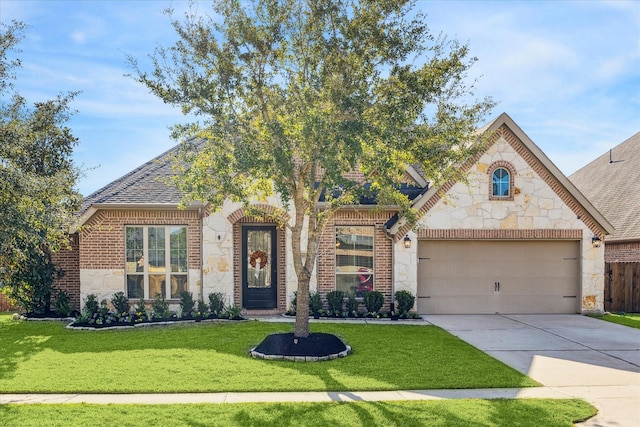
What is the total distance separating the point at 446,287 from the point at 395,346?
498 centimetres

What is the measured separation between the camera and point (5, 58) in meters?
9.37

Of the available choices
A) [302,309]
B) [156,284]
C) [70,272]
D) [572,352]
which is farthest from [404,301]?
[70,272]

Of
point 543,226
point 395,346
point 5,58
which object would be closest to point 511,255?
point 543,226

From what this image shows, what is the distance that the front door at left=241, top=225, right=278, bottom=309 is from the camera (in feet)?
47.3

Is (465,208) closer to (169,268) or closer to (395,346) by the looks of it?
(395,346)

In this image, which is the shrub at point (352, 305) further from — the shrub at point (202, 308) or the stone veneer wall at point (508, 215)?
the shrub at point (202, 308)

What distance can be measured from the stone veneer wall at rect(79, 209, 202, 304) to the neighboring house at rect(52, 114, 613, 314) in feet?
0.09

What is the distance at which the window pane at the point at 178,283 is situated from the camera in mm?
14219

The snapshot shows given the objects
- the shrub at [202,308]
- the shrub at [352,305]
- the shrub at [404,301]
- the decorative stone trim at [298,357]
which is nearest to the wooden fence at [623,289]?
the shrub at [404,301]

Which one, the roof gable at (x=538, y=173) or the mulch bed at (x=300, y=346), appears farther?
the roof gable at (x=538, y=173)

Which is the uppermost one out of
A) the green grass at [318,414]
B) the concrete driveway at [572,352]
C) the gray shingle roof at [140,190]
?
the gray shingle roof at [140,190]

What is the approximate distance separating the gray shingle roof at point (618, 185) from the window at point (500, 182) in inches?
232

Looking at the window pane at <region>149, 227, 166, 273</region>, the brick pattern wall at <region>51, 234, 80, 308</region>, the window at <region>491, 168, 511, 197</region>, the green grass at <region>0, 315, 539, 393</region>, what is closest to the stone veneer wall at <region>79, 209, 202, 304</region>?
the window pane at <region>149, 227, 166, 273</region>

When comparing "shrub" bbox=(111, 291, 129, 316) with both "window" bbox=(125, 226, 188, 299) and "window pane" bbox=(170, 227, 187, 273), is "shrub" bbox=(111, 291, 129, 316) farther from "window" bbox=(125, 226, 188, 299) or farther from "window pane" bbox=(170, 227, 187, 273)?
"window pane" bbox=(170, 227, 187, 273)
